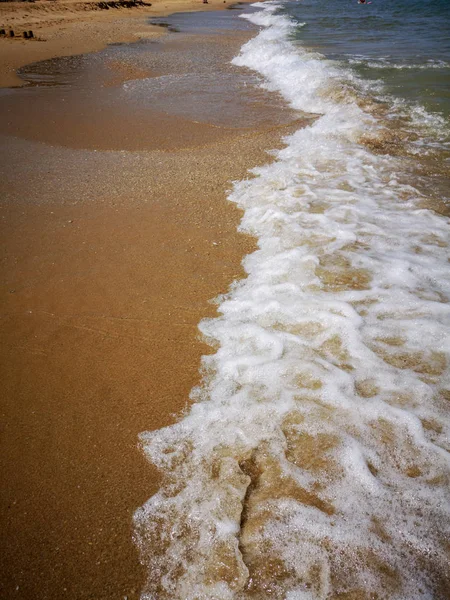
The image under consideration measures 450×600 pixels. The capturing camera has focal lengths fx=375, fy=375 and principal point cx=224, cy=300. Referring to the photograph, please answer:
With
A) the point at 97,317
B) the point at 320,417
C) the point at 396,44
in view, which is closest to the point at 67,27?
the point at 396,44

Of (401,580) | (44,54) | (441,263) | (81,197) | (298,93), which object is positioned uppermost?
(44,54)

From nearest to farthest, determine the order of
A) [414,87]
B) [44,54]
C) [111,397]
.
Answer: [111,397] → [414,87] → [44,54]

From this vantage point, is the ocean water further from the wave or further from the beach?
the wave

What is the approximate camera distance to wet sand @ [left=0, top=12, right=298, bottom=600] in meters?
1.71

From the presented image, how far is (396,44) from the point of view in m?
12.7

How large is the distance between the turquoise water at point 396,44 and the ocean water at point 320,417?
4.96 metres

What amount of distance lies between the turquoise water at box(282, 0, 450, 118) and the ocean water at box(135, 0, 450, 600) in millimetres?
4959

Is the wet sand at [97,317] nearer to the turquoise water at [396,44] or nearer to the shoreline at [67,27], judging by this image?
the turquoise water at [396,44]

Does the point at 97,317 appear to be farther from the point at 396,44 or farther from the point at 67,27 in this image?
the point at 67,27

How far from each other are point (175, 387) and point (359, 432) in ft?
3.60

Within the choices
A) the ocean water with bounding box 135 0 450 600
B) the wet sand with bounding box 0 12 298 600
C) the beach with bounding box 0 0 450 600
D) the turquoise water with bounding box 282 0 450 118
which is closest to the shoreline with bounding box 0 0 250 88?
the wet sand with bounding box 0 12 298 600

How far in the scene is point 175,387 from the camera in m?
2.34

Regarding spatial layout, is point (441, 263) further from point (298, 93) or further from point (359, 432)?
point (298, 93)

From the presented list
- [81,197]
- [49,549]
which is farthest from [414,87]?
[49,549]
